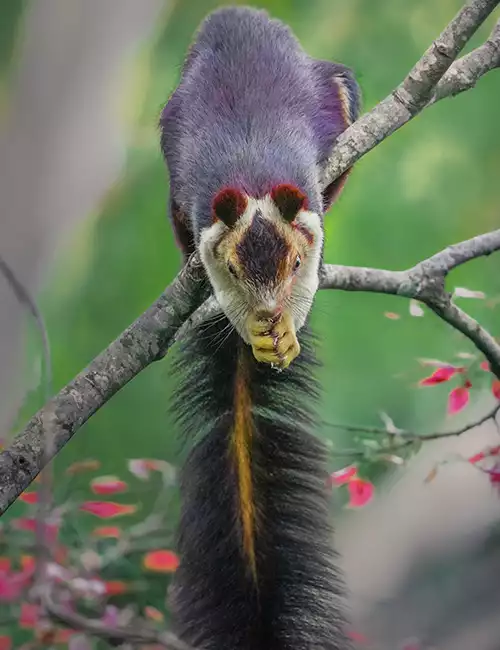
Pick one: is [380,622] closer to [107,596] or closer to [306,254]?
[107,596]

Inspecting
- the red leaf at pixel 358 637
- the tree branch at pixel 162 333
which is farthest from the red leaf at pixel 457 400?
the red leaf at pixel 358 637

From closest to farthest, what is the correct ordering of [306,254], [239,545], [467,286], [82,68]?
1. [306,254]
2. [239,545]
3. [82,68]
4. [467,286]

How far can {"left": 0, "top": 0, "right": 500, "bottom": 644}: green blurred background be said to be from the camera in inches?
55.0

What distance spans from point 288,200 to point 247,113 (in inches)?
11.7

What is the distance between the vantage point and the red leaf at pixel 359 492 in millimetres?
1461

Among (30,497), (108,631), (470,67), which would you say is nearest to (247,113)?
(470,67)

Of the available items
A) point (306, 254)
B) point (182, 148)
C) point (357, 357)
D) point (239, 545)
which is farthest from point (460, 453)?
point (182, 148)

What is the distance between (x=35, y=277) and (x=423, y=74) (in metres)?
0.65

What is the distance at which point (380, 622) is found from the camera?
146 cm

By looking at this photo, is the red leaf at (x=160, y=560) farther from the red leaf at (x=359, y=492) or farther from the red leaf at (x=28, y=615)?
the red leaf at (x=359, y=492)

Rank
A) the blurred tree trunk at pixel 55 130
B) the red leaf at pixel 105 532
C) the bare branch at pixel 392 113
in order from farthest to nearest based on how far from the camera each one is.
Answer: the red leaf at pixel 105 532, the blurred tree trunk at pixel 55 130, the bare branch at pixel 392 113

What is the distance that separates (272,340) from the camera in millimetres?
1041

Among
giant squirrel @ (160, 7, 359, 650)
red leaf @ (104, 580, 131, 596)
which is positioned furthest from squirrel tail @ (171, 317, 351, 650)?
red leaf @ (104, 580, 131, 596)

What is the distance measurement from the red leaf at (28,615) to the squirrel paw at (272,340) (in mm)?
600
